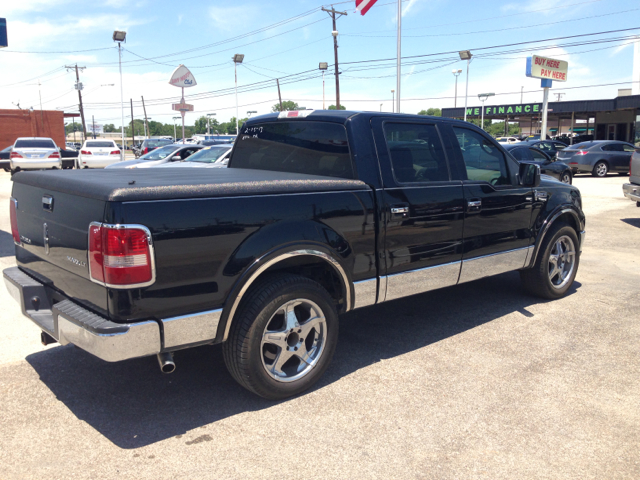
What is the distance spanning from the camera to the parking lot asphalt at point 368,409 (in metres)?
2.91

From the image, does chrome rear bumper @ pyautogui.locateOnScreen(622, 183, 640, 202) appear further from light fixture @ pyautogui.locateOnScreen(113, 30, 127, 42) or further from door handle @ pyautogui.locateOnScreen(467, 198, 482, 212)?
light fixture @ pyautogui.locateOnScreen(113, 30, 127, 42)

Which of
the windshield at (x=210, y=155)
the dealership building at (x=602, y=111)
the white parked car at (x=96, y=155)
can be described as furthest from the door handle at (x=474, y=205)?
the dealership building at (x=602, y=111)

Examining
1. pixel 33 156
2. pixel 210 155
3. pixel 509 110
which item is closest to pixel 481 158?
pixel 210 155

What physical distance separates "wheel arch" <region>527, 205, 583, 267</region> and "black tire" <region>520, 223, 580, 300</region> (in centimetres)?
7

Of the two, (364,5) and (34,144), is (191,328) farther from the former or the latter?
(34,144)

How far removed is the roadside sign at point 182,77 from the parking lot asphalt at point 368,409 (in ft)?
70.1

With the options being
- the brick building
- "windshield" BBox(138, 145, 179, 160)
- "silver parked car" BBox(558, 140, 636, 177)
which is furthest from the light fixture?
"silver parked car" BBox(558, 140, 636, 177)

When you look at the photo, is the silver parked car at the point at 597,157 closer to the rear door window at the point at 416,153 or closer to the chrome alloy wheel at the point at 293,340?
the rear door window at the point at 416,153

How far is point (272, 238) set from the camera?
3.32 metres

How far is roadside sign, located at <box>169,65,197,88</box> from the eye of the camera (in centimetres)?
2487

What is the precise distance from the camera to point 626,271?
286 inches

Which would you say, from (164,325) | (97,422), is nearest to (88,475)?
(97,422)

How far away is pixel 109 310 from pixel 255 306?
848 millimetres

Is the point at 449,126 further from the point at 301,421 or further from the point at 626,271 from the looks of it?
the point at 626,271
